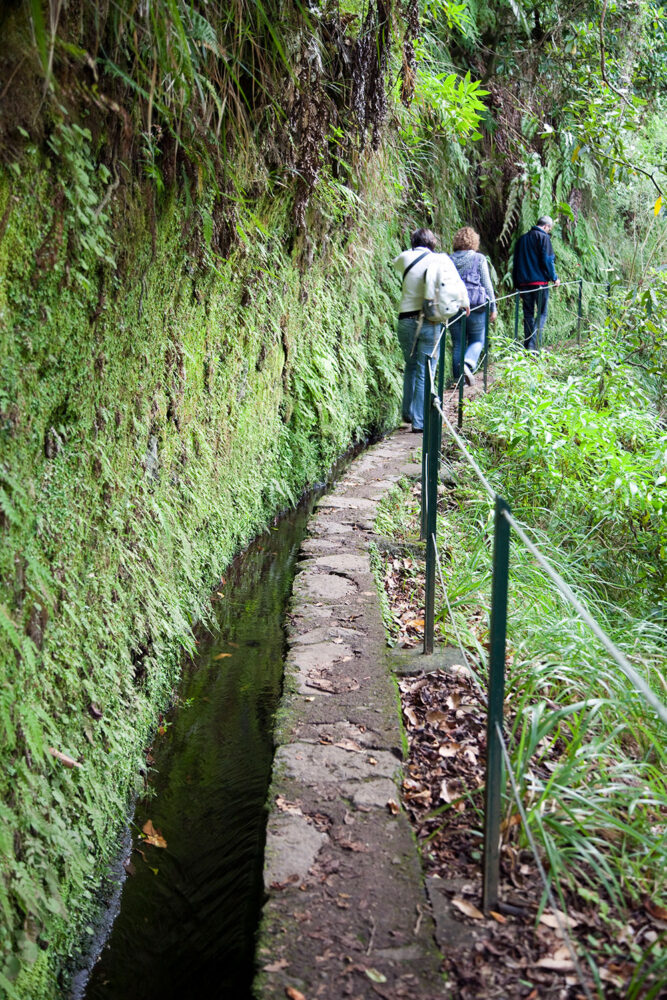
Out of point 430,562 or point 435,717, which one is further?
point 430,562

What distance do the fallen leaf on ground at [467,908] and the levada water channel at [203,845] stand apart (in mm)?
543

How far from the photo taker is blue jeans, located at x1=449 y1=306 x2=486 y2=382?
319 inches

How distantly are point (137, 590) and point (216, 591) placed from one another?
1.38m

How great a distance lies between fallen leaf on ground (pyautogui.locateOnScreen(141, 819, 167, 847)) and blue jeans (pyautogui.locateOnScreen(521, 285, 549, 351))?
765 centimetres

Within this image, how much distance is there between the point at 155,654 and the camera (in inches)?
133

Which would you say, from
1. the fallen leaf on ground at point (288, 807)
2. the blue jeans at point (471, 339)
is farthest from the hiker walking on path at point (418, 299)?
the fallen leaf on ground at point (288, 807)

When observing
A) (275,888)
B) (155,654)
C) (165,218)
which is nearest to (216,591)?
(155,654)

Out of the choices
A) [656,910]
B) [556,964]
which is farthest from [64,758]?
[656,910]

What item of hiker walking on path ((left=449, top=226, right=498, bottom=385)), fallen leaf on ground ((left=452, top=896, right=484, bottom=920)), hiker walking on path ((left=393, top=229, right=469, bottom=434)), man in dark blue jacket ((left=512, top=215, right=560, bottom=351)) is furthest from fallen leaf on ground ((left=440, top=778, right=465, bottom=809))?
man in dark blue jacket ((left=512, top=215, right=560, bottom=351))

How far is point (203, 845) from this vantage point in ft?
9.32

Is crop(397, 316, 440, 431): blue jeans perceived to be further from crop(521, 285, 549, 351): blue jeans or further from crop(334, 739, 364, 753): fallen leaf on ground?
crop(334, 739, 364, 753): fallen leaf on ground

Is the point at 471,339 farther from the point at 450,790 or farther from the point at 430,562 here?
the point at 450,790

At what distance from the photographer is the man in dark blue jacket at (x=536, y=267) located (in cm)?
924

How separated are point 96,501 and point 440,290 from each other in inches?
176
